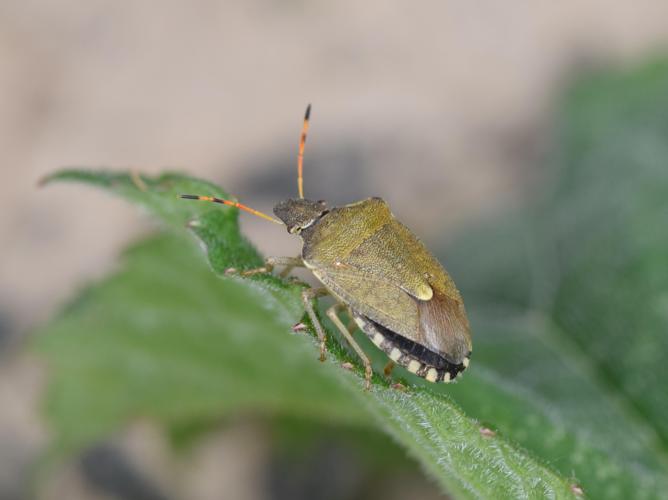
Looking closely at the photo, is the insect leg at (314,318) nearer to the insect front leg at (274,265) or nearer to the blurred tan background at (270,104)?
the insect front leg at (274,265)

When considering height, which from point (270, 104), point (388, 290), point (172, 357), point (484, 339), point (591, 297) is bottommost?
point (172, 357)

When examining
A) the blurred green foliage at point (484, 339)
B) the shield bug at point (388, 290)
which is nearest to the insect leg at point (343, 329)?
the shield bug at point (388, 290)

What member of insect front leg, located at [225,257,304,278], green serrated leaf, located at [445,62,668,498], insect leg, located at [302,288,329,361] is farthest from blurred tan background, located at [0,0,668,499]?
insect leg, located at [302,288,329,361]

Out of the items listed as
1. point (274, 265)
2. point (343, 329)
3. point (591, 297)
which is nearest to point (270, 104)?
point (591, 297)

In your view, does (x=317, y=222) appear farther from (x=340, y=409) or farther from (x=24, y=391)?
(x=24, y=391)

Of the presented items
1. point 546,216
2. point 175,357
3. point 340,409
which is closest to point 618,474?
point 340,409

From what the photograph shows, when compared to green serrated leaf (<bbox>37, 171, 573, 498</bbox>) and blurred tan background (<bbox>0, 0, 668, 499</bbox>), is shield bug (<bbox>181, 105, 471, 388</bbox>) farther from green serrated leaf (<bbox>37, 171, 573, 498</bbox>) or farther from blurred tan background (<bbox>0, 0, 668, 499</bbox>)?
blurred tan background (<bbox>0, 0, 668, 499</bbox>)

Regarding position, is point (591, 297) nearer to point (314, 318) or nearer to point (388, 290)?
point (388, 290)

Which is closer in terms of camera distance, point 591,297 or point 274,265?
point 274,265
